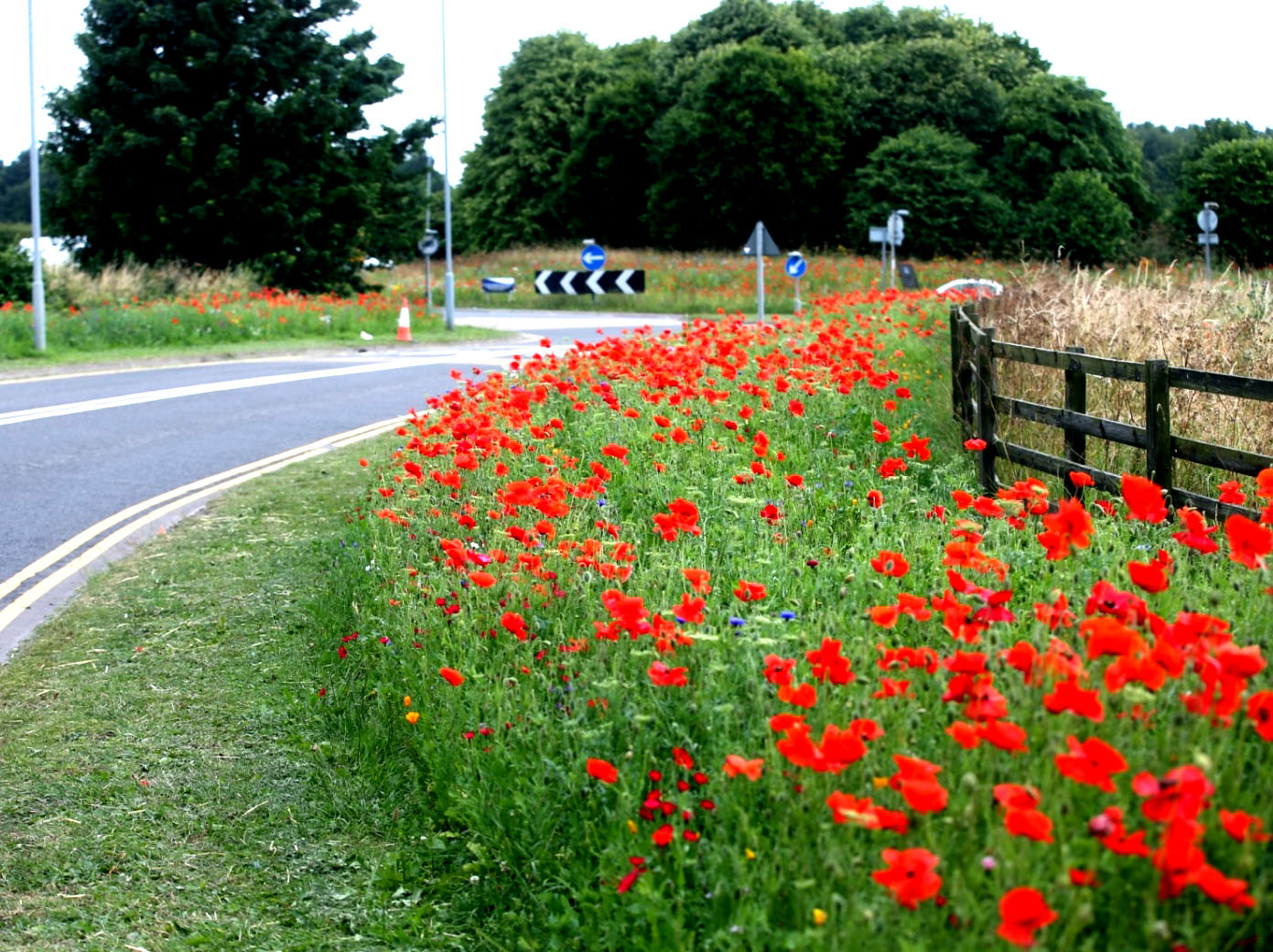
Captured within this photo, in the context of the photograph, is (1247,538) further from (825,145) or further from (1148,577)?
(825,145)

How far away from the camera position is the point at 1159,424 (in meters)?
7.07

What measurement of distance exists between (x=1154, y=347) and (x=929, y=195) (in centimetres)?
5296

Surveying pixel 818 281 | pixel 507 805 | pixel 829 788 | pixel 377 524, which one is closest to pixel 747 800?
pixel 829 788

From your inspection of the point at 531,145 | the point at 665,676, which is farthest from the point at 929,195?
the point at 665,676

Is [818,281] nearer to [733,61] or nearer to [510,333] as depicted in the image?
[510,333]

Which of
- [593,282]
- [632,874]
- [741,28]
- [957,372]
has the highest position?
[741,28]

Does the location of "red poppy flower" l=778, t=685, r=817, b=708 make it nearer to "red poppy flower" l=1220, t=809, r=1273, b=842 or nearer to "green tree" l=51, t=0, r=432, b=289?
"red poppy flower" l=1220, t=809, r=1273, b=842

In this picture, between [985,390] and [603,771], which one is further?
[985,390]

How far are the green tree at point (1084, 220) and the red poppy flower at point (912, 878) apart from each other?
5644 cm

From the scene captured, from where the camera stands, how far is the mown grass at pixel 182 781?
4078mm

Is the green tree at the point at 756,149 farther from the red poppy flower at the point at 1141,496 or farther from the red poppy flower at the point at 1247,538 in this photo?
the red poppy flower at the point at 1247,538

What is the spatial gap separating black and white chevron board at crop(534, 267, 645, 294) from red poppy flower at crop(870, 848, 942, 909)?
28495mm

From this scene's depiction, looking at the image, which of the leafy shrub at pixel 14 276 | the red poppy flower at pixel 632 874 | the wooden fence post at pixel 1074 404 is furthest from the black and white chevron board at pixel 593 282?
the red poppy flower at pixel 632 874

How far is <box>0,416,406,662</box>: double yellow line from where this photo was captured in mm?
7816
